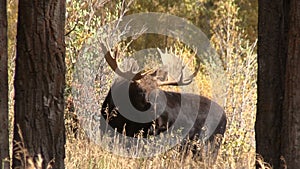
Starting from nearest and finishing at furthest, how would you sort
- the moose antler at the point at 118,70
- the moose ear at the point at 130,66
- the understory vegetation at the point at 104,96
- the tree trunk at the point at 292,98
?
the tree trunk at the point at 292,98, the understory vegetation at the point at 104,96, the moose antler at the point at 118,70, the moose ear at the point at 130,66

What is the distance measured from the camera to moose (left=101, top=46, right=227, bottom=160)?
12.3 meters

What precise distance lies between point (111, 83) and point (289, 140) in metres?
6.72

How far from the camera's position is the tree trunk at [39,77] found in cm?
647

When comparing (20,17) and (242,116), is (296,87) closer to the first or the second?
(20,17)

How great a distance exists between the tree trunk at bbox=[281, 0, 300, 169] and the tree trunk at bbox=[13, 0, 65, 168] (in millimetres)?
1783

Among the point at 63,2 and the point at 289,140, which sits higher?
the point at 63,2

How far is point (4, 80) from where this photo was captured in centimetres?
646

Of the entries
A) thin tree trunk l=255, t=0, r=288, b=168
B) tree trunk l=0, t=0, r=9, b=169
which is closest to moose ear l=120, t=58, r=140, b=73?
thin tree trunk l=255, t=0, r=288, b=168

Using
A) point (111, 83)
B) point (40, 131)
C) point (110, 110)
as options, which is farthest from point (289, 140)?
point (111, 83)

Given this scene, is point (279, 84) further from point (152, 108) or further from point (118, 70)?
point (118, 70)

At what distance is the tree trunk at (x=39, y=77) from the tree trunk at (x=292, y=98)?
178 cm

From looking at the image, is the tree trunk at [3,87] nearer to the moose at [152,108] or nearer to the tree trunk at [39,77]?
the tree trunk at [39,77]

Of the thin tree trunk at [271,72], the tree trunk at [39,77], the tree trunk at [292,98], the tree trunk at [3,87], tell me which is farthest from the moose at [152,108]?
the tree trunk at [3,87]

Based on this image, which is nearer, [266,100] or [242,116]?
[266,100]
